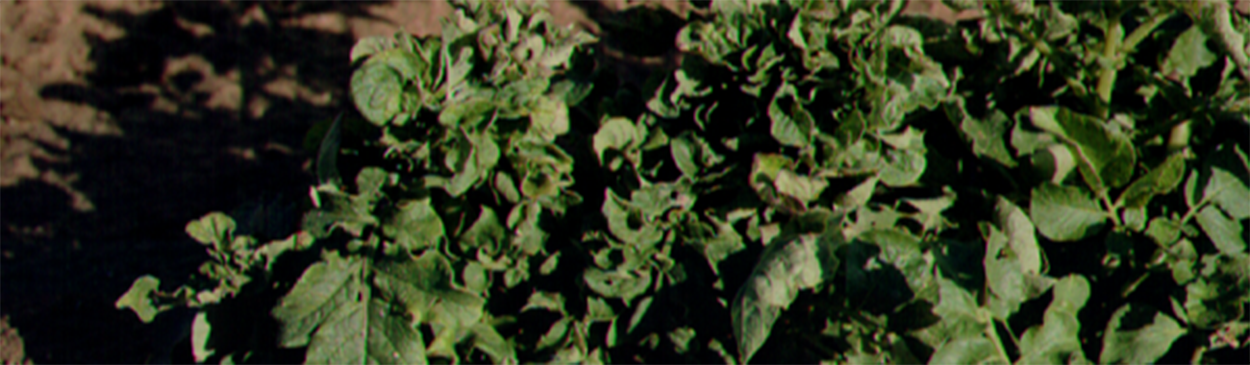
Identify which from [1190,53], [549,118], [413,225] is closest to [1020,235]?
[1190,53]

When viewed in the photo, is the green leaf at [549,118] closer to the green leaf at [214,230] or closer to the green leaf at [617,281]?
the green leaf at [617,281]

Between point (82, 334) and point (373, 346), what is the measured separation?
1.58 metres

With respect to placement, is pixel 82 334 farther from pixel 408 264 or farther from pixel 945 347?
pixel 945 347

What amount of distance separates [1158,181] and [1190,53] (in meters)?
0.26

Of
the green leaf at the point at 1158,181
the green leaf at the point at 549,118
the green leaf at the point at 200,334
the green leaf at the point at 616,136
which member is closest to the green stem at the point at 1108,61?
the green leaf at the point at 1158,181

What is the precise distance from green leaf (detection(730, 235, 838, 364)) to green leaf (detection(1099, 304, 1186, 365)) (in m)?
0.51

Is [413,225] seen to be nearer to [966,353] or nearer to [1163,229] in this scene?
[966,353]

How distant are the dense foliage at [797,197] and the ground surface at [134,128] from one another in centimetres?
89

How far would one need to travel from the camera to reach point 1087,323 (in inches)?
68.9

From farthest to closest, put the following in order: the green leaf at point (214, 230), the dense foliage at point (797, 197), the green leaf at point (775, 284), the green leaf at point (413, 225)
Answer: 1. the green leaf at point (214, 230)
2. the green leaf at point (413, 225)
3. the dense foliage at point (797, 197)
4. the green leaf at point (775, 284)

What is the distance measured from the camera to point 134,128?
2.80 meters

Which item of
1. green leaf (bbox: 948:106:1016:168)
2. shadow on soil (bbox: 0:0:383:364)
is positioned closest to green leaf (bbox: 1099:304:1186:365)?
green leaf (bbox: 948:106:1016:168)

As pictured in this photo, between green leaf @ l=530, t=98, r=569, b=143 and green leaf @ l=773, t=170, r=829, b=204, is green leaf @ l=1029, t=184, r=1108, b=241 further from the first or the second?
green leaf @ l=530, t=98, r=569, b=143

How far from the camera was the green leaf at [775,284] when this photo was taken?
4.90 ft
